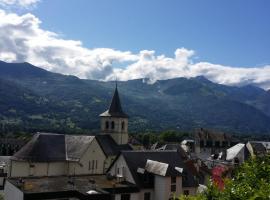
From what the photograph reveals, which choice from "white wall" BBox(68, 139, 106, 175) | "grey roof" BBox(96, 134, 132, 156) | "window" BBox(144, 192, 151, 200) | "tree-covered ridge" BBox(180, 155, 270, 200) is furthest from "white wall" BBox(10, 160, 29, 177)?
"tree-covered ridge" BBox(180, 155, 270, 200)

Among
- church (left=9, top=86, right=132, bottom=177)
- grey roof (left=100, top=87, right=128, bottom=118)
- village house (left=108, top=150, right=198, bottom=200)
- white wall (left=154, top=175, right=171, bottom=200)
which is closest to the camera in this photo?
white wall (left=154, top=175, right=171, bottom=200)

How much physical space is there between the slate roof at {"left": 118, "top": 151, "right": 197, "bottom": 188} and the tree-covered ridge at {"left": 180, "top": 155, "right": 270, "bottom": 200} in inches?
815

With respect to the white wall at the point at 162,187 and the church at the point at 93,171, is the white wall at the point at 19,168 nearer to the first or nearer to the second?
the church at the point at 93,171

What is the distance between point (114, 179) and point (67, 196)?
973 centimetres

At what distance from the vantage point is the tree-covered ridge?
19.0m

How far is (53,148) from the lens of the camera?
66.7 m

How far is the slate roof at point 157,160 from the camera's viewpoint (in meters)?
48.9

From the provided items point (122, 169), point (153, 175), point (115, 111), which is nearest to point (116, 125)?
point (115, 111)

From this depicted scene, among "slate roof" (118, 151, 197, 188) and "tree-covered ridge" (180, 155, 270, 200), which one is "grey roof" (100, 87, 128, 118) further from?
"tree-covered ridge" (180, 155, 270, 200)

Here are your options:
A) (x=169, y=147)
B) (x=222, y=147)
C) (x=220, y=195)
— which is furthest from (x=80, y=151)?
(x=222, y=147)

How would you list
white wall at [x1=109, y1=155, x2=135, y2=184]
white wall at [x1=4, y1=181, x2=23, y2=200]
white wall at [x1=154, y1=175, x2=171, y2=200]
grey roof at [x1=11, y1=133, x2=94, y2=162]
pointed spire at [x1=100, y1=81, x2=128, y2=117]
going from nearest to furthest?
white wall at [x1=4, y1=181, x2=23, y2=200], white wall at [x1=154, y1=175, x2=171, y2=200], white wall at [x1=109, y1=155, x2=135, y2=184], grey roof at [x1=11, y1=133, x2=94, y2=162], pointed spire at [x1=100, y1=81, x2=128, y2=117]

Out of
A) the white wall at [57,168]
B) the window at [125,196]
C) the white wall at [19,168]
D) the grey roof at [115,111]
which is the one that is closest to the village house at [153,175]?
the window at [125,196]

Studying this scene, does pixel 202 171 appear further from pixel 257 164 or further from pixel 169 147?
pixel 257 164

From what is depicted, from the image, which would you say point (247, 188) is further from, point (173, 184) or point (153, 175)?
point (153, 175)
